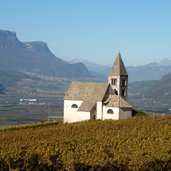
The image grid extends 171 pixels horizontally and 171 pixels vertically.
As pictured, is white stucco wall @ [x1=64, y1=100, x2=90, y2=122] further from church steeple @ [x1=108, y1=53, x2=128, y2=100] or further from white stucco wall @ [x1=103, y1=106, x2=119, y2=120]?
church steeple @ [x1=108, y1=53, x2=128, y2=100]

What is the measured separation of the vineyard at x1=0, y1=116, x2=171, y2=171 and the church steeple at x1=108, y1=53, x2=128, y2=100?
16650 millimetres

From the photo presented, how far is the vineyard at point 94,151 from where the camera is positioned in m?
31.9

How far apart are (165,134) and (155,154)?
38.7ft

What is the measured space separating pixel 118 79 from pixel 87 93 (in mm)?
4858

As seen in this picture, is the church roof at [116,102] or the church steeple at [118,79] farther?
the church steeple at [118,79]

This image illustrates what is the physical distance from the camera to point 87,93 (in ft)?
220

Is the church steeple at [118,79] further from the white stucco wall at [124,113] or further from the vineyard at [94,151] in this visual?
the vineyard at [94,151]

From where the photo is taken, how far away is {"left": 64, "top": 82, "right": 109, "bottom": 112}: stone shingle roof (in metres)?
65.4

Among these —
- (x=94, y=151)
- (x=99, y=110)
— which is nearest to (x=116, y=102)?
(x=99, y=110)

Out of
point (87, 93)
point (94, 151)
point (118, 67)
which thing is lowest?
point (94, 151)

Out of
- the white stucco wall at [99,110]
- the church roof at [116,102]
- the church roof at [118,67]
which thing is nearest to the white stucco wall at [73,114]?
the white stucco wall at [99,110]

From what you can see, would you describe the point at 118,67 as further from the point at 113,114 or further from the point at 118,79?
the point at 113,114

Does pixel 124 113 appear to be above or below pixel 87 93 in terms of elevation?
below

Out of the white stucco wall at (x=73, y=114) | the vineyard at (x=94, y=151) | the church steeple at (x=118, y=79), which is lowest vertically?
the vineyard at (x=94, y=151)
